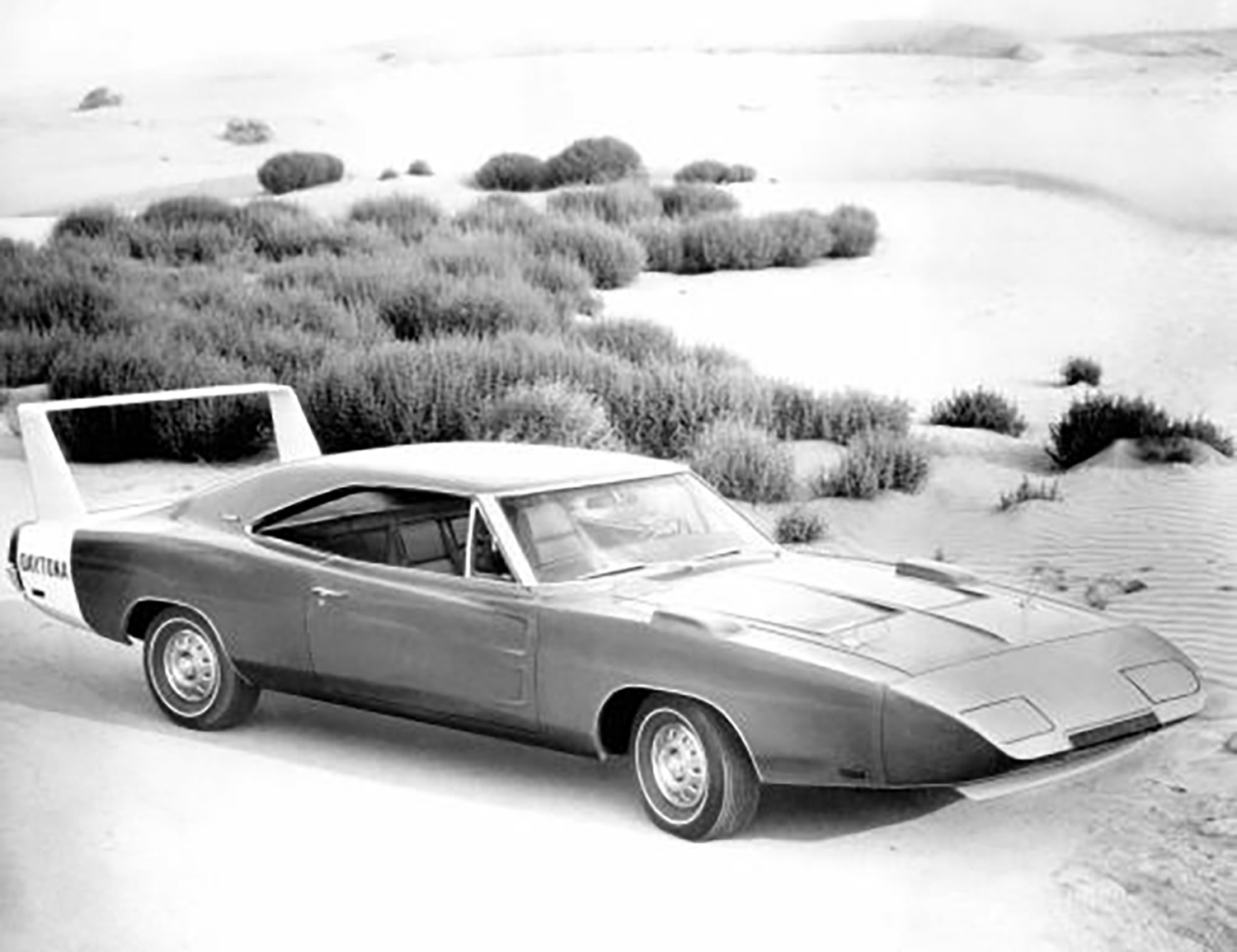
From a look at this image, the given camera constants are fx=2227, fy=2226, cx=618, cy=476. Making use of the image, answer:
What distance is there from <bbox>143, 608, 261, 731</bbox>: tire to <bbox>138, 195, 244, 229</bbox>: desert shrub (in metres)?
0.44

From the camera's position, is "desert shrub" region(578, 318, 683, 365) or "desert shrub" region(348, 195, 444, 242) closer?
"desert shrub" region(578, 318, 683, 365)

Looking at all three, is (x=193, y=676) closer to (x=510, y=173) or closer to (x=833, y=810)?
(x=510, y=173)

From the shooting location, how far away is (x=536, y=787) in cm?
229

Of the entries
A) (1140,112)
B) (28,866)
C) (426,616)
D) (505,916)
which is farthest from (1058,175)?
(28,866)

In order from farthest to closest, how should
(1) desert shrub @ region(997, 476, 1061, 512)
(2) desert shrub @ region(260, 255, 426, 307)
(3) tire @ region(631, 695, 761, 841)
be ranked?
1. (2) desert shrub @ region(260, 255, 426, 307)
2. (1) desert shrub @ region(997, 476, 1061, 512)
3. (3) tire @ region(631, 695, 761, 841)

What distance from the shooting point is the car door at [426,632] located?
88.4 inches

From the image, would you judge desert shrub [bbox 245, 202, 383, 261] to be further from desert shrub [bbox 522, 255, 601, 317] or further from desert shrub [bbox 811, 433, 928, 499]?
desert shrub [bbox 811, 433, 928, 499]

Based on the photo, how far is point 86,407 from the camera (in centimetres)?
253

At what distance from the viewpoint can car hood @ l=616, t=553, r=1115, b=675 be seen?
2039mm

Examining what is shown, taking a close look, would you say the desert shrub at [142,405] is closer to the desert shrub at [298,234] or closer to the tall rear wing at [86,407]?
the tall rear wing at [86,407]

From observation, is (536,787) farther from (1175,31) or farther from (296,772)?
(1175,31)

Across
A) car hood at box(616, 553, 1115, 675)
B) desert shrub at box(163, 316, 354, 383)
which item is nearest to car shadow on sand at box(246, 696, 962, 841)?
car hood at box(616, 553, 1115, 675)

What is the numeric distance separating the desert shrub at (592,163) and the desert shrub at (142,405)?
0.43 m

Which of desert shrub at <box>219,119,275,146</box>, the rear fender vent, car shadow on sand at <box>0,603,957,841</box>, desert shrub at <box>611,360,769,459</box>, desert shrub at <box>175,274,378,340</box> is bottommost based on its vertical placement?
car shadow on sand at <box>0,603,957,841</box>
